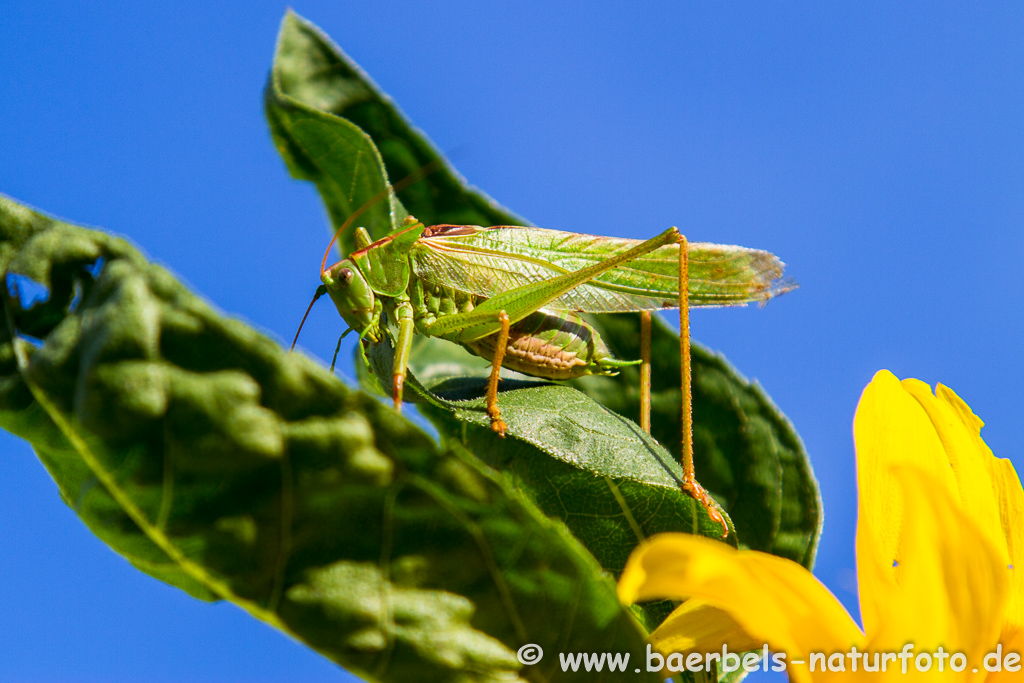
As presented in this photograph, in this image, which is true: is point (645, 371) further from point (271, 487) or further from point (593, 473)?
point (271, 487)

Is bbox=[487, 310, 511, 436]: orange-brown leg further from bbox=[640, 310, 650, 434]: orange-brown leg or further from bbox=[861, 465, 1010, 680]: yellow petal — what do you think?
bbox=[861, 465, 1010, 680]: yellow petal

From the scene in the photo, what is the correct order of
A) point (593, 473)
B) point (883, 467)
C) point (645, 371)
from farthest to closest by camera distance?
point (645, 371)
point (593, 473)
point (883, 467)

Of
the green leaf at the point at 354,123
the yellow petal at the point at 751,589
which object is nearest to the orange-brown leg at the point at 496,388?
the green leaf at the point at 354,123

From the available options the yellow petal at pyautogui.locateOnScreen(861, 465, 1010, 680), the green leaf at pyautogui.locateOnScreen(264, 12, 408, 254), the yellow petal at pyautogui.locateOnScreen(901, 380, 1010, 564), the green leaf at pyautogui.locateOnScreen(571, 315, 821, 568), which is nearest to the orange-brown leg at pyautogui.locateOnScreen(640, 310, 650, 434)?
the green leaf at pyautogui.locateOnScreen(571, 315, 821, 568)

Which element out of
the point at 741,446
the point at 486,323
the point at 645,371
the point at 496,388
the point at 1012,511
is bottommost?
the point at 1012,511

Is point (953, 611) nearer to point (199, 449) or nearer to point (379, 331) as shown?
point (199, 449)

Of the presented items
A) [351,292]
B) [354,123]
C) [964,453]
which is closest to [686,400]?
[964,453]
